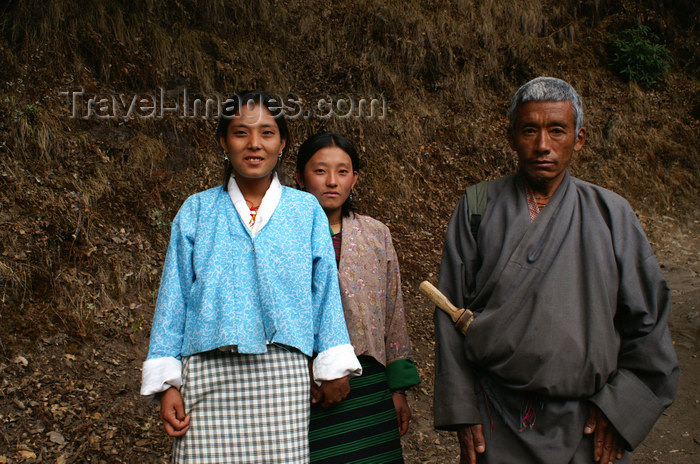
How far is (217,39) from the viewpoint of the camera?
19.9 ft

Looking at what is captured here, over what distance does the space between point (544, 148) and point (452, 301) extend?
63cm

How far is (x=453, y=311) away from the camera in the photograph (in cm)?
187

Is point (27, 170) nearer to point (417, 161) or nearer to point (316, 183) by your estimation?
point (316, 183)

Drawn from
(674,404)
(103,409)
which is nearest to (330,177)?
(103,409)

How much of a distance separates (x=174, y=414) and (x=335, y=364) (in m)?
0.54

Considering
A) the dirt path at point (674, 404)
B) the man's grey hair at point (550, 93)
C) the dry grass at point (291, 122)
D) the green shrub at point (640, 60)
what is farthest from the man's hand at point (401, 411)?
the green shrub at point (640, 60)

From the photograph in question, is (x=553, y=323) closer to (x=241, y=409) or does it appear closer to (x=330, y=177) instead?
(x=241, y=409)

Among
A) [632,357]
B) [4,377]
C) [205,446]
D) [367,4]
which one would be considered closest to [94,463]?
[4,377]

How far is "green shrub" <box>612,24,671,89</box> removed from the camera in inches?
345

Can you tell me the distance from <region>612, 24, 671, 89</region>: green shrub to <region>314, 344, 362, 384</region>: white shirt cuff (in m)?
8.75

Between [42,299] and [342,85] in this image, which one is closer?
[42,299]

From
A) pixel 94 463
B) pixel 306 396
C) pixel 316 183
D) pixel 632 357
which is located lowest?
pixel 94 463

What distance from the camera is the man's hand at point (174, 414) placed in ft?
5.57

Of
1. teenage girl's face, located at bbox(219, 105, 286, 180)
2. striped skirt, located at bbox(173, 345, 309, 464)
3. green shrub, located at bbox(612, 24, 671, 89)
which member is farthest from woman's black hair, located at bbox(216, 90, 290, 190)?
green shrub, located at bbox(612, 24, 671, 89)
